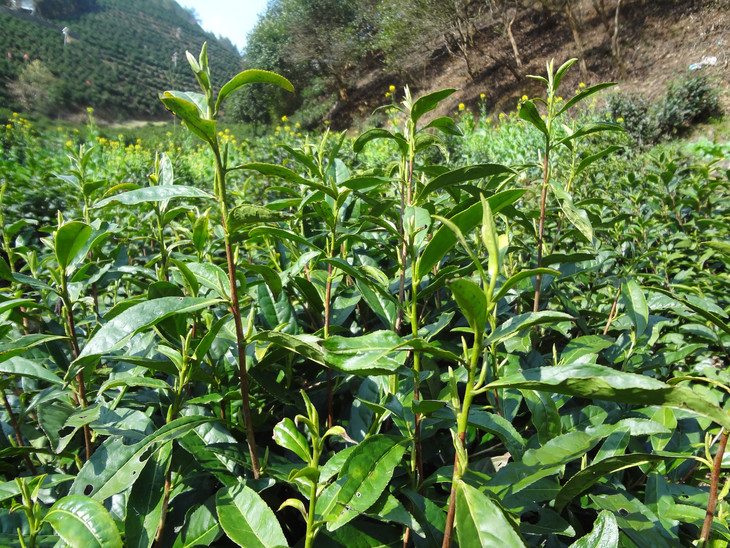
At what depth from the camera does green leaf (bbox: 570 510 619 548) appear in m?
0.75

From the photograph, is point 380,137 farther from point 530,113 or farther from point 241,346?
point 241,346

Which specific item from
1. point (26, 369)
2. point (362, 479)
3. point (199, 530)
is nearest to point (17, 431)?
point (26, 369)

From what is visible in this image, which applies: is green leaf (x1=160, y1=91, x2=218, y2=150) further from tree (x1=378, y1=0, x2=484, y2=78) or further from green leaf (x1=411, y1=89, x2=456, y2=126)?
tree (x1=378, y1=0, x2=484, y2=78)

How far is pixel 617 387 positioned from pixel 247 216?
0.74 meters

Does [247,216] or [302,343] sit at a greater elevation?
[247,216]

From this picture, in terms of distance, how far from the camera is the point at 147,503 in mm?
932

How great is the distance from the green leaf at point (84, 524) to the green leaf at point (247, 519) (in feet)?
0.65

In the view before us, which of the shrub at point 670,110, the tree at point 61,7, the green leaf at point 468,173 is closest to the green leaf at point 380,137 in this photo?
the green leaf at point 468,173

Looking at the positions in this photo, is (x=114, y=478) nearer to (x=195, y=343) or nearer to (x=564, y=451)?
(x=195, y=343)

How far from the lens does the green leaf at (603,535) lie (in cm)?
75

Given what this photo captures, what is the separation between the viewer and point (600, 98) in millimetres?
12227

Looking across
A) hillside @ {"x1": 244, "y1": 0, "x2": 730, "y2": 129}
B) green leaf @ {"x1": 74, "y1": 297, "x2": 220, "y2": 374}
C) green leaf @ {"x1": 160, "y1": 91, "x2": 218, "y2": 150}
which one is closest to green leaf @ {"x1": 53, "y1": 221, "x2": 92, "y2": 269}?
green leaf @ {"x1": 74, "y1": 297, "x2": 220, "y2": 374}

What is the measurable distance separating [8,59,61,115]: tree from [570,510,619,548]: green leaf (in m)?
55.2

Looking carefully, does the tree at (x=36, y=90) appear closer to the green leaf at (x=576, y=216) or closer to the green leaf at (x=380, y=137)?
the green leaf at (x=380, y=137)
